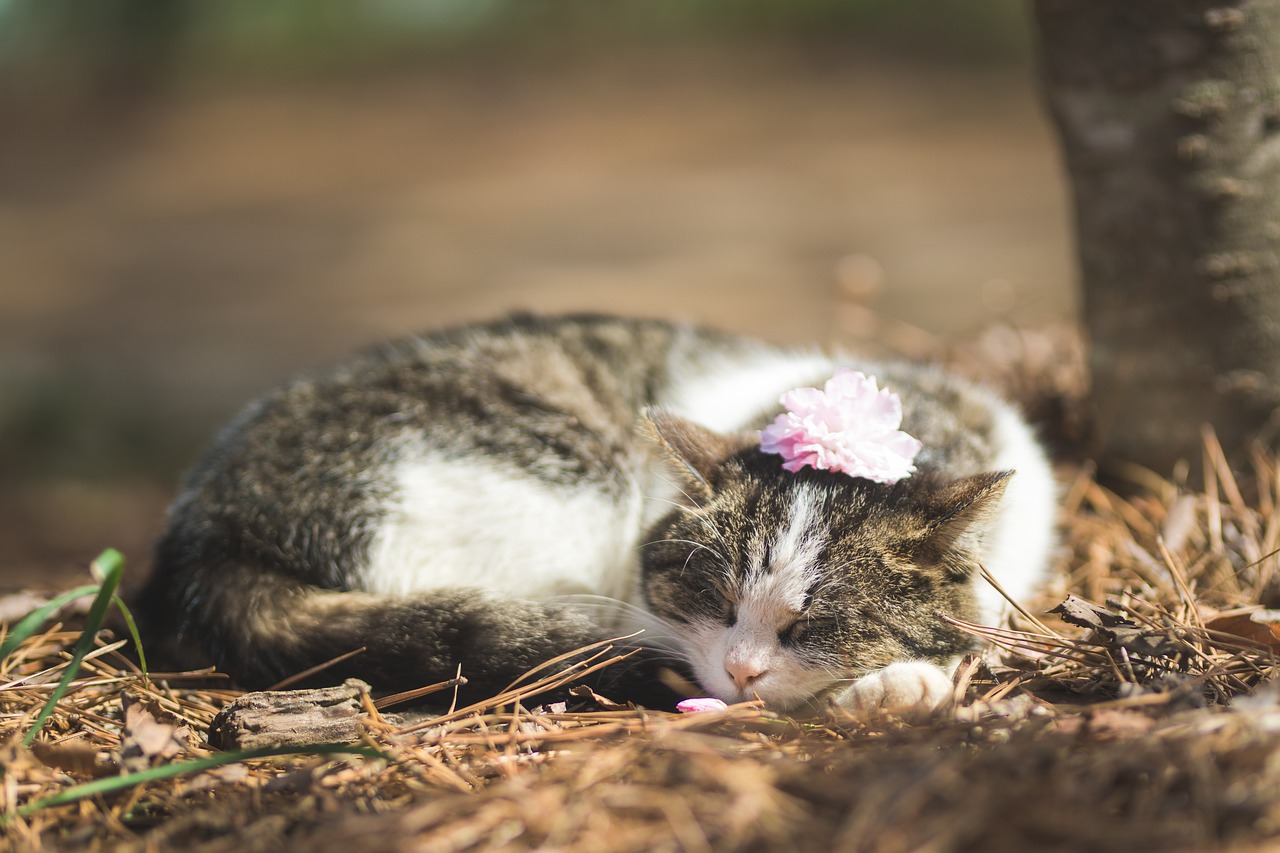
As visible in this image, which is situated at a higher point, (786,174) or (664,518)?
(786,174)

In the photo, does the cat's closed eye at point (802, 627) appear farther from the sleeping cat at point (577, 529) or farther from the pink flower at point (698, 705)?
the pink flower at point (698, 705)

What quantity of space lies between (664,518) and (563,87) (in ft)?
44.6

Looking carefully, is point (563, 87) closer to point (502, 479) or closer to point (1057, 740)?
point (502, 479)

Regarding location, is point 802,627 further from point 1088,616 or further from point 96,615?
point 96,615

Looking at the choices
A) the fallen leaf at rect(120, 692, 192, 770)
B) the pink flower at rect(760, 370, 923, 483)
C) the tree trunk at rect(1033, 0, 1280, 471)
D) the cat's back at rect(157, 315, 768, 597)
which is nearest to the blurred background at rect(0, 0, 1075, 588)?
the tree trunk at rect(1033, 0, 1280, 471)

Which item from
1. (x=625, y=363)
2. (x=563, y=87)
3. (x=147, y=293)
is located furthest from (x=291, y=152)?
(x=625, y=363)

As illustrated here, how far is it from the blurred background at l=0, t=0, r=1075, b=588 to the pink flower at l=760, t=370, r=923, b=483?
1.75 metres

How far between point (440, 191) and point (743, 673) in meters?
9.86

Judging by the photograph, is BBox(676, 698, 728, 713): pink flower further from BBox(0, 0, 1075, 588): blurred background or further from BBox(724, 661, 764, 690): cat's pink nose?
BBox(0, 0, 1075, 588): blurred background

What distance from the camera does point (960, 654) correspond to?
2.05 metres

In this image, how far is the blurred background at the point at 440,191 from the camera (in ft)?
19.6

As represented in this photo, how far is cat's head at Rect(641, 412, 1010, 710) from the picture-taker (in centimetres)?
195

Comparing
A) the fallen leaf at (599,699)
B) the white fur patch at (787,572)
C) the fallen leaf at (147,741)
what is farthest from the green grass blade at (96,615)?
the white fur patch at (787,572)

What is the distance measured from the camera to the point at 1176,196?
2672mm
